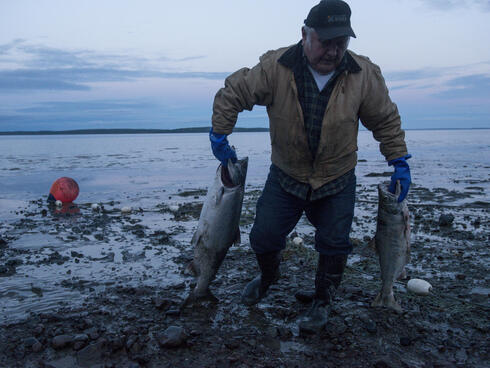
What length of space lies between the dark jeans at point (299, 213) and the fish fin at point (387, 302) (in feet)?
1.93

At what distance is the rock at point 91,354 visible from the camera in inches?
129

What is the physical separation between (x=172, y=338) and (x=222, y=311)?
810 mm

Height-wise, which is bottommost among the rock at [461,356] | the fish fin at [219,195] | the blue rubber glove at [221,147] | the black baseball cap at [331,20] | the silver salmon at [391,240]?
the rock at [461,356]

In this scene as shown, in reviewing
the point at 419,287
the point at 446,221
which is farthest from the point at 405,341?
the point at 446,221

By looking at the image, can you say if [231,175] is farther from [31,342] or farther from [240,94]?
[31,342]

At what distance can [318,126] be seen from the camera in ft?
12.5

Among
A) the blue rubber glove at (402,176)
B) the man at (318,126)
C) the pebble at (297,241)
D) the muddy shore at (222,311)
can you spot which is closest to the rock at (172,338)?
the muddy shore at (222,311)

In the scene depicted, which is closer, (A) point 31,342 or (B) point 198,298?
(A) point 31,342

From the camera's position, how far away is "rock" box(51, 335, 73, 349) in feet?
11.3

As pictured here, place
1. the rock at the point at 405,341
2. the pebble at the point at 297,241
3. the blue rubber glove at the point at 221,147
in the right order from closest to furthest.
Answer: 1. the rock at the point at 405,341
2. the blue rubber glove at the point at 221,147
3. the pebble at the point at 297,241

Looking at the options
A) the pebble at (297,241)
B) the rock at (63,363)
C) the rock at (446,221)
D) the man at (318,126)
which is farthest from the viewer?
the rock at (446,221)

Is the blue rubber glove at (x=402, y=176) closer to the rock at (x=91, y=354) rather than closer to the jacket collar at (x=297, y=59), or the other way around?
the jacket collar at (x=297, y=59)

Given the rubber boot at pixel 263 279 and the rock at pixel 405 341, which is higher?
the rubber boot at pixel 263 279

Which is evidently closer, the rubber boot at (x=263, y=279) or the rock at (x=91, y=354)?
the rock at (x=91, y=354)
